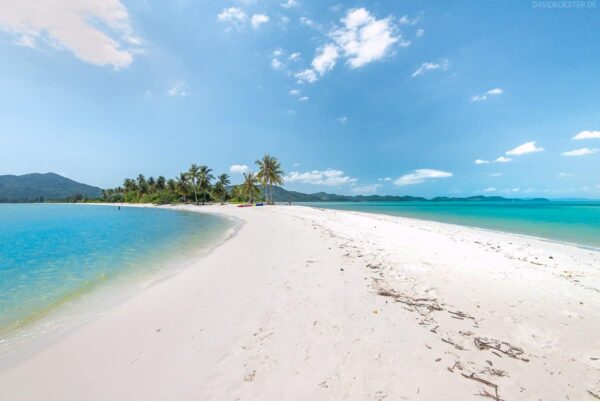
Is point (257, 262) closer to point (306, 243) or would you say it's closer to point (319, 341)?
point (306, 243)

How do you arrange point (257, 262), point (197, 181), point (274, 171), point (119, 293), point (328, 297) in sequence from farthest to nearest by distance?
point (197, 181)
point (274, 171)
point (257, 262)
point (119, 293)
point (328, 297)

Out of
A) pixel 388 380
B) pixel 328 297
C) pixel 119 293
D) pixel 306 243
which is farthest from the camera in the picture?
pixel 306 243

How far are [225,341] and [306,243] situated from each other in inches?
341

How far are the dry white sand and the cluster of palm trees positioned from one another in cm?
5320

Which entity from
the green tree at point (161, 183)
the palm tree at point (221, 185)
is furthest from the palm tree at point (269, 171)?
the green tree at point (161, 183)

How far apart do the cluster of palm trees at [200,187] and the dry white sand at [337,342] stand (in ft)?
175

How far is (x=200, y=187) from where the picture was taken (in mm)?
76000

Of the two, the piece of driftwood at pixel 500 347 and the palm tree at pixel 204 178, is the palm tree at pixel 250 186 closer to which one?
the palm tree at pixel 204 178

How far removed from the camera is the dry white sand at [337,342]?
10.5 feet

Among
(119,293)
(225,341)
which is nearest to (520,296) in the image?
(225,341)

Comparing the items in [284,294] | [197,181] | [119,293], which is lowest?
[119,293]

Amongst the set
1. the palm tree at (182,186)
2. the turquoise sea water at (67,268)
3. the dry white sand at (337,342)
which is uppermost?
Answer: the palm tree at (182,186)

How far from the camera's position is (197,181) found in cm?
7544

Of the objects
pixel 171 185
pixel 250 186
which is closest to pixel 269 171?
pixel 250 186
